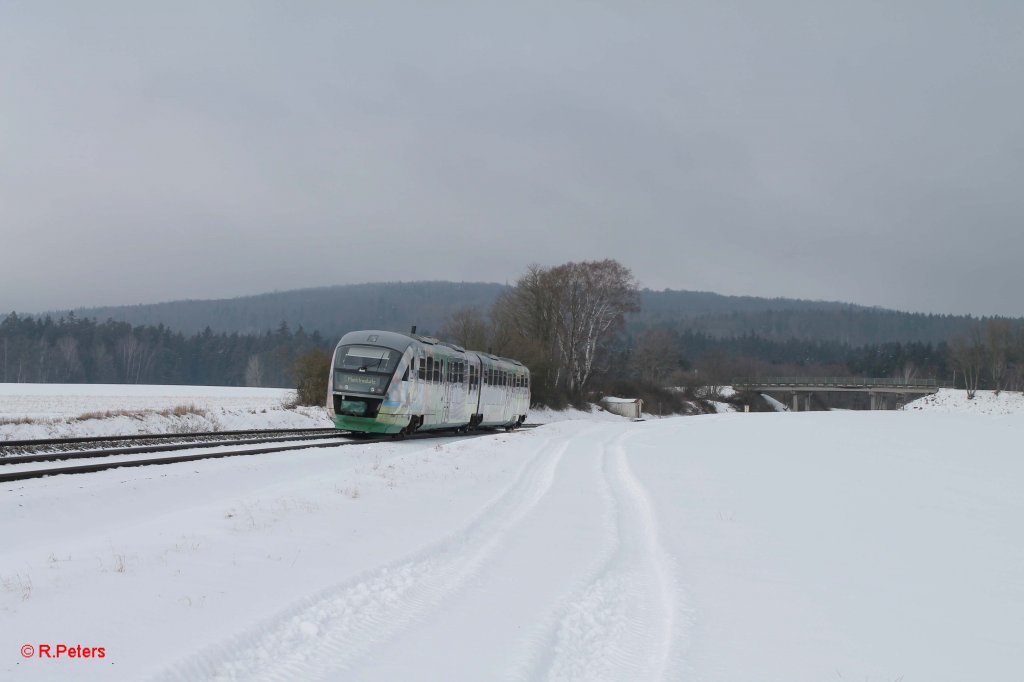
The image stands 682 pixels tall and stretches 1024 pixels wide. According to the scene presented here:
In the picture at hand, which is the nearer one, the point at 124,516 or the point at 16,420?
the point at 124,516

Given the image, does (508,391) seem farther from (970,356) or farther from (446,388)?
(970,356)

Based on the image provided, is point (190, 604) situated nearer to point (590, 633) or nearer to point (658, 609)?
point (590, 633)

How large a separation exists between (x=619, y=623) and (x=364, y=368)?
731 inches

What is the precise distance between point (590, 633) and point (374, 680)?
1979 mm

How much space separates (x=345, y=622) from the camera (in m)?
5.73

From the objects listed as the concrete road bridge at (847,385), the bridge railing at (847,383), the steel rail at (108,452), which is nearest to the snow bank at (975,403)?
the concrete road bridge at (847,385)

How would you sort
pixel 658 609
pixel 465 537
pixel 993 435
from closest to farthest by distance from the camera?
1. pixel 658 609
2. pixel 465 537
3. pixel 993 435

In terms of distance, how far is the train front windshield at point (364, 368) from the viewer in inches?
939

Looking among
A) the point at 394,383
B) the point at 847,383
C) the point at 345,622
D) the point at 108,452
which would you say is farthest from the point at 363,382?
the point at 847,383

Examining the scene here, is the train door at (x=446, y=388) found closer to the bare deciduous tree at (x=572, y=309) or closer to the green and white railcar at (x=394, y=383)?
the green and white railcar at (x=394, y=383)

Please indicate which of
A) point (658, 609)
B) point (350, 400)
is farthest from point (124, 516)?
point (350, 400)

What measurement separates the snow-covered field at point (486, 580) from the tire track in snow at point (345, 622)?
2cm

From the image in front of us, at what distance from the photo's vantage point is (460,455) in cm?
1973

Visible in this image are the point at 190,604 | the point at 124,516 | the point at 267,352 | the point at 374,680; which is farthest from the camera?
the point at 267,352
